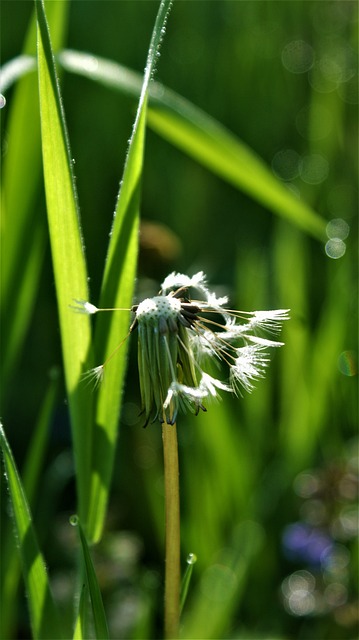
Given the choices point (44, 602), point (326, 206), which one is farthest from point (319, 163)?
point (44, 602)

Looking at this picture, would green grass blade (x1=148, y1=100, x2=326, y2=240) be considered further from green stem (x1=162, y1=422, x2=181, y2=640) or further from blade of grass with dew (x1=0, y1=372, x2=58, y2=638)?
green stem (x1=162, y1=422, x2=181, y2=640)

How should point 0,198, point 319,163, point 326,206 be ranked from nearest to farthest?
point 0,198
point 326,206
point 319,163

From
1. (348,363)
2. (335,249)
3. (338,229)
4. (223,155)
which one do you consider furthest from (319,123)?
(223,155)

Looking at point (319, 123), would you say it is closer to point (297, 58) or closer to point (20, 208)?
point (297, 58)

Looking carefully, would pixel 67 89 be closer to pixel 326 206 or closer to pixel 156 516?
pixel 326 206

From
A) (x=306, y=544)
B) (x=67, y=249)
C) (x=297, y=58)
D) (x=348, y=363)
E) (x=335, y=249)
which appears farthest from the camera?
(x=297, y=58)

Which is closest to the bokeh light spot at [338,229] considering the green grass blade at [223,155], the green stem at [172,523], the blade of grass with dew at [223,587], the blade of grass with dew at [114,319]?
the green grass blade at [223,155]

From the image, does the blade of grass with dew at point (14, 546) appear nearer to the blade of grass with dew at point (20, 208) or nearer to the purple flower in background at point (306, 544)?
the blade of grass with dew at point (20, 208)
